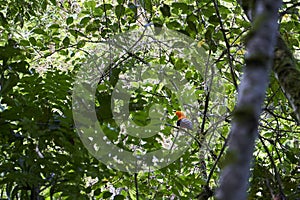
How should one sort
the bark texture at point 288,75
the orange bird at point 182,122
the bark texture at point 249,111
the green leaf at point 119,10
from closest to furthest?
the bark texture at point 249,111 → the bark texture at point 288,75 → the green leaf at point 119,10 → the orange bird at point 182,122

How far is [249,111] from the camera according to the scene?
0.94 ft

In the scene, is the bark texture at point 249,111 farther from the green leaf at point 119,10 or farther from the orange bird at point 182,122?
the orange bird at point 182,122

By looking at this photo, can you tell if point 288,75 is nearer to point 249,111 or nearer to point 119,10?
point 249,111

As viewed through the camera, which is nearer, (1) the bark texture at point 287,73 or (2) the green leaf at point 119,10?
(1) the bark texture at point 287,73

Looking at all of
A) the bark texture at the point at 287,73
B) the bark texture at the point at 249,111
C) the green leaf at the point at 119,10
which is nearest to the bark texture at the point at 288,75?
the bark texture at the point at 287,73

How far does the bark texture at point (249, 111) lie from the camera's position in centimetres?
26

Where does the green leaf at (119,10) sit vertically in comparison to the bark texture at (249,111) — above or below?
above

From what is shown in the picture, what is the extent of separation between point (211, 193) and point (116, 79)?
640 mm

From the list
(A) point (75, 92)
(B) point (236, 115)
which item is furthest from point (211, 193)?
(B) point (236, 115)

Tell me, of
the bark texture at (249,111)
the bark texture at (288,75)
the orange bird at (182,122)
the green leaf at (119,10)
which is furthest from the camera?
the orange bird at (182,122)

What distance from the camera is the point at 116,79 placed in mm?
1703

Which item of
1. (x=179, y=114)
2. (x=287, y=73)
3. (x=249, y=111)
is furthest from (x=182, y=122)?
(x=249, y=111)

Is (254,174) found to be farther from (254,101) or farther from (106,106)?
(254,101)

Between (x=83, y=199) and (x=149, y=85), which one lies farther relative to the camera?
(x=149, y=85)
